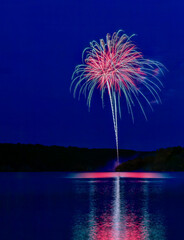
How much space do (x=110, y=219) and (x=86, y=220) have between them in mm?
1332

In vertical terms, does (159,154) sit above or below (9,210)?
above

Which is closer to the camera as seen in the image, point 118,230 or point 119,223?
point 118,230

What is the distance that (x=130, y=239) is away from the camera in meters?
15.2

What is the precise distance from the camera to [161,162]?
170750 millimetres

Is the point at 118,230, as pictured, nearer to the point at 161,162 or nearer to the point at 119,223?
the point at 119,223

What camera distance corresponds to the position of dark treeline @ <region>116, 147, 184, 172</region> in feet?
543

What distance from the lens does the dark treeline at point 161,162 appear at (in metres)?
165

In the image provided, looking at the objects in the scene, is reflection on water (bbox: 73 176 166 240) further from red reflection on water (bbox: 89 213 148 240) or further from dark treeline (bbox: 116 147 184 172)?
dark treeline (bbox: 116 147 184 172)

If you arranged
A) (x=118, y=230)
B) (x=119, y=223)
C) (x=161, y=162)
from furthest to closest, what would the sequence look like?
1. (x=161, y=162)
2. (x=119, y=223)
3. (x=118, y=230)

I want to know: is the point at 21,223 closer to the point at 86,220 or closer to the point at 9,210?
the point at 86,220

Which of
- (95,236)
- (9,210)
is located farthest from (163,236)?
(9,210)

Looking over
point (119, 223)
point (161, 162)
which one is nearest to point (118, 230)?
point (119, 223)

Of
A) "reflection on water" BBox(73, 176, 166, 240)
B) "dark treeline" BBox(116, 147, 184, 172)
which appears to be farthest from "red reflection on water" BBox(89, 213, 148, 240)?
"dark treeline" BBox(116, 147, 184, 172)

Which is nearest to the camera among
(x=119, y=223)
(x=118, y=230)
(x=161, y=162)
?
(x=118, y=230)
